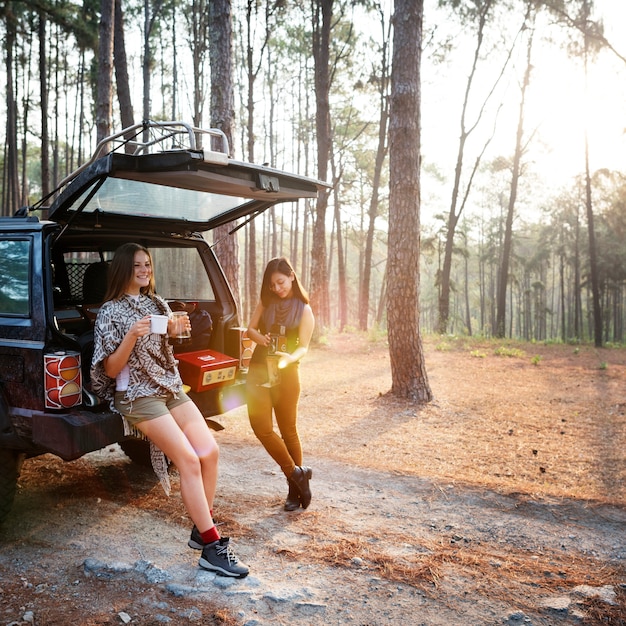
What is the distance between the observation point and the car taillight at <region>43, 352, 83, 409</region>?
3176 mm

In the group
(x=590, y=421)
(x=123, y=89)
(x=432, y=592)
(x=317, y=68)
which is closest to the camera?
(x=432, y=592)

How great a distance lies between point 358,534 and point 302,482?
58 cm

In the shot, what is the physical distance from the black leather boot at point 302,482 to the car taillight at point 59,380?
1636mm

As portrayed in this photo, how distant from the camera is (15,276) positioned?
356cm

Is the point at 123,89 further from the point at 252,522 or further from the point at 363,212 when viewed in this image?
the point at 363,212

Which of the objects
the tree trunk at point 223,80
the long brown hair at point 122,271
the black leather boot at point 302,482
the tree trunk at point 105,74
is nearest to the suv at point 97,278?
the long brown hair at point 122,271

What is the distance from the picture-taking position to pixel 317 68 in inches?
592

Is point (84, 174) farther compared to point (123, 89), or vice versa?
point (123, 89)

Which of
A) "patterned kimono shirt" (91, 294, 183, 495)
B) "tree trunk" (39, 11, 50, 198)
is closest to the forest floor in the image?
"patterned kimono shirt" (91, 294, 183, 495)

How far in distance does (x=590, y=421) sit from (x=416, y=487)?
389cm

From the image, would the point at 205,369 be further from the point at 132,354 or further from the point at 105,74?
the point at 105,74

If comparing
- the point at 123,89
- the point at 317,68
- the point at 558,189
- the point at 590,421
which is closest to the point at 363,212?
the point at 558,189

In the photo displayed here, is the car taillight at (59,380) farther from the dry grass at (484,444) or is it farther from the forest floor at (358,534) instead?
the dry grass at (484,444)

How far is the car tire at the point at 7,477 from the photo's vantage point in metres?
3.40
